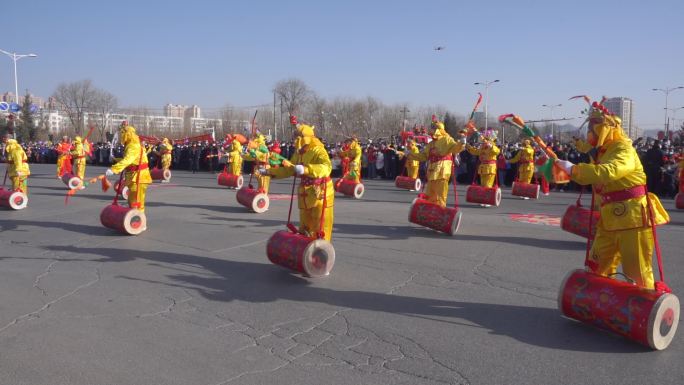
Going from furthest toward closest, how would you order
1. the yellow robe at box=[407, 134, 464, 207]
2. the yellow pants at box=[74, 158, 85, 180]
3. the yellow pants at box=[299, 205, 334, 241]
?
1. the yellow pants at box=[74, 158, 85, 180]
2. the yellow robe at box=[407, 134, 464, 207]
3. the yellow pants at box=[299, 205, 334, 241]

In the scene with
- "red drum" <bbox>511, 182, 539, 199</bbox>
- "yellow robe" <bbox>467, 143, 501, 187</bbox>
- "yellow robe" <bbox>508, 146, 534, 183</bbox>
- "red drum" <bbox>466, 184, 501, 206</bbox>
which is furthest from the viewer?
"yellow robe" <bbox>508, 146, 534, 183</bbox>

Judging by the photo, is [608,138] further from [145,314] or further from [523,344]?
[145,314]

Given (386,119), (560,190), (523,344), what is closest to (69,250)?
(523,344)

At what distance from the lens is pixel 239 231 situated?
1005cm

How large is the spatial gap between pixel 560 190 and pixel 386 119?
149 ft

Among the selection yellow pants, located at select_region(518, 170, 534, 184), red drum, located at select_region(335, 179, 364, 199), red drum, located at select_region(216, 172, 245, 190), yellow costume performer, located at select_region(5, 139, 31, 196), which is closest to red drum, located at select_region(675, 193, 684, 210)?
yellow pants, located at select_region(518, 170, 534, 184)

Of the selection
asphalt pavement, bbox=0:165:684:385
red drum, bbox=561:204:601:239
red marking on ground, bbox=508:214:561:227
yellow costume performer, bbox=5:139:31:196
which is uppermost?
yellow costume performer, bbox=5:139:31:196

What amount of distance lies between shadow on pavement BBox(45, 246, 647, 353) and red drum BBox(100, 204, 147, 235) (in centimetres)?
167

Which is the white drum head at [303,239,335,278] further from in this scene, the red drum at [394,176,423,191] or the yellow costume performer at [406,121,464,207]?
the red drum at [394,176,423,191]

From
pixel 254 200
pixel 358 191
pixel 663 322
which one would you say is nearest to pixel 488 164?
pixel 358 191

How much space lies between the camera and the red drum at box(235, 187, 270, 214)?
40.6 ft

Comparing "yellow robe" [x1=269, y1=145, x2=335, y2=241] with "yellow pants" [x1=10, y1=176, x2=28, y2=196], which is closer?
"yellow robe" [x1=269, y1=145, x2=335, y2=241]

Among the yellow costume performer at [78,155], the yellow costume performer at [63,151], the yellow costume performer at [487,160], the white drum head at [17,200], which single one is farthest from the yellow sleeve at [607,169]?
the yellow costume performer at [63,151]

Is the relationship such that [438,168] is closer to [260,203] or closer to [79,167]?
[260,203]
